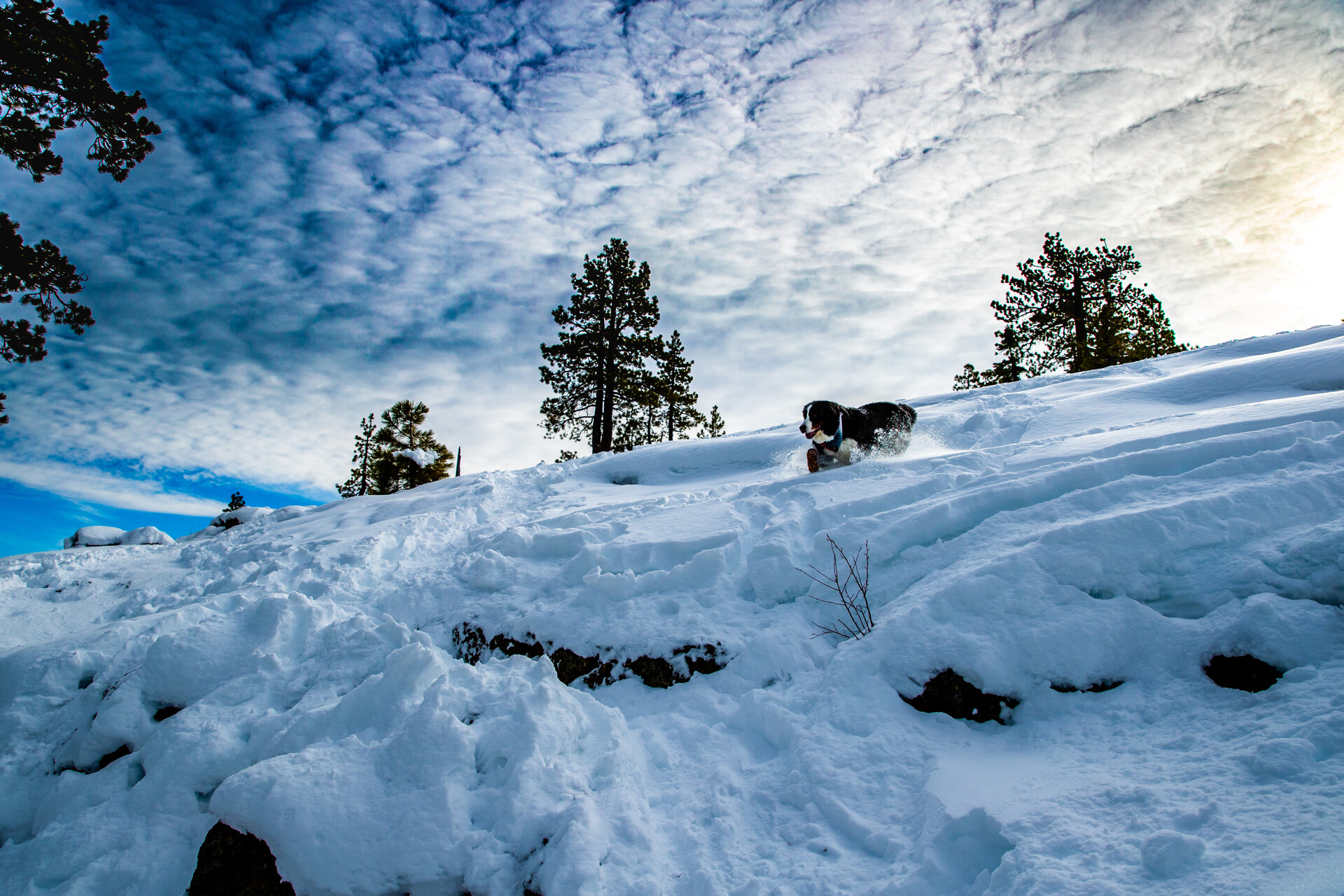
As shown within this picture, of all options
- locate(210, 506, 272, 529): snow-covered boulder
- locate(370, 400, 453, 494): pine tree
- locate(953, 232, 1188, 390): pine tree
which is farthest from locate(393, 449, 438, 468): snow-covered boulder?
locate(953, 232, 1188, 390): pine tree

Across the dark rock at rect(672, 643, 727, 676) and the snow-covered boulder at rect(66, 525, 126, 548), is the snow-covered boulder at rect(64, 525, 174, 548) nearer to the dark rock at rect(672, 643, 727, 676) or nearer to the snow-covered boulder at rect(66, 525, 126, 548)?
the snow-covered boulder at rect(66, 525, 126, 548)

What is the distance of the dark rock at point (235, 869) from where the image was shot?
95.4 inches

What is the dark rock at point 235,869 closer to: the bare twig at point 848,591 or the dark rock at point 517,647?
the dark rock at point 517,647

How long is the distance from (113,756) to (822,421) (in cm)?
688

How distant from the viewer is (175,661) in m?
3.83

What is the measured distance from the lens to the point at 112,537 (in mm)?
11906

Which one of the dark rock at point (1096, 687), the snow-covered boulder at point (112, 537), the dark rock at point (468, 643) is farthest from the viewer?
the snow-covered boulder at point (112, 537)

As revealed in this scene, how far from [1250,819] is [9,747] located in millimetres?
6540

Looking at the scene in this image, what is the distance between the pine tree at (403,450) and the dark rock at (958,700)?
2676 cm

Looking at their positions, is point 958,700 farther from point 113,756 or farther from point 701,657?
point 113,756

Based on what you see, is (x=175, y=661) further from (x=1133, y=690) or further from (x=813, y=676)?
(x=1133, y=690)

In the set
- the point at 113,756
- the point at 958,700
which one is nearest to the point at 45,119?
the point at 113,756

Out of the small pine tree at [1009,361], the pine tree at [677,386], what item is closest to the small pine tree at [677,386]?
the pine tree at [677,386]

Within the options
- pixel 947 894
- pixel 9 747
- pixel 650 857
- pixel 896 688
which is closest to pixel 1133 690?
pixel 896 688
